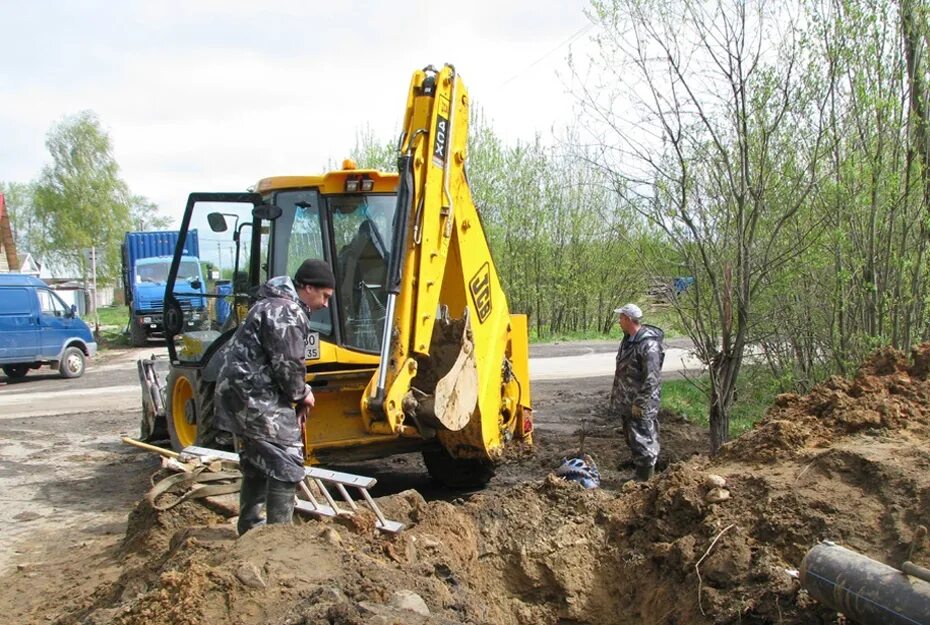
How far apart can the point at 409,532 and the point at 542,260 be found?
21823 mm

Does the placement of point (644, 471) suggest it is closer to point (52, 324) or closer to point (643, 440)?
point (643, 440)

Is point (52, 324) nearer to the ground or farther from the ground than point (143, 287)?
nearer to the ground

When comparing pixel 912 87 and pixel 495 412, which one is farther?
pixel 912 87

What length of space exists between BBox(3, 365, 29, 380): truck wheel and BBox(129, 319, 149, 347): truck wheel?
618 cm

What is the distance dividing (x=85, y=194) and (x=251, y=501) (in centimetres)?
3957

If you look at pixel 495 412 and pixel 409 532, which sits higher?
pixel 495 412

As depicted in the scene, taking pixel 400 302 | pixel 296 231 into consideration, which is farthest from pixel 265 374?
pixel 296 231

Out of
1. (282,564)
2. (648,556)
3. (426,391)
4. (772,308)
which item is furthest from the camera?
(772,308)

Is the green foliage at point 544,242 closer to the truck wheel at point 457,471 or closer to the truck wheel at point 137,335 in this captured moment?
the truck wheel at point 137,335

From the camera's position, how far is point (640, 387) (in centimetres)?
718

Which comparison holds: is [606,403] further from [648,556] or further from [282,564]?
[282,564]

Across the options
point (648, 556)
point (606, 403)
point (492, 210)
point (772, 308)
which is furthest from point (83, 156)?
point (648, 556)

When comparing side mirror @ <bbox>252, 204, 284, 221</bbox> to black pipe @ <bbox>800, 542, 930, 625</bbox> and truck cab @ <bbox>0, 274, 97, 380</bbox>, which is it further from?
truck cab @ <bbox>0, 274, 97, 380</bbox>

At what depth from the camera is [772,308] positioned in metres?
8.55
